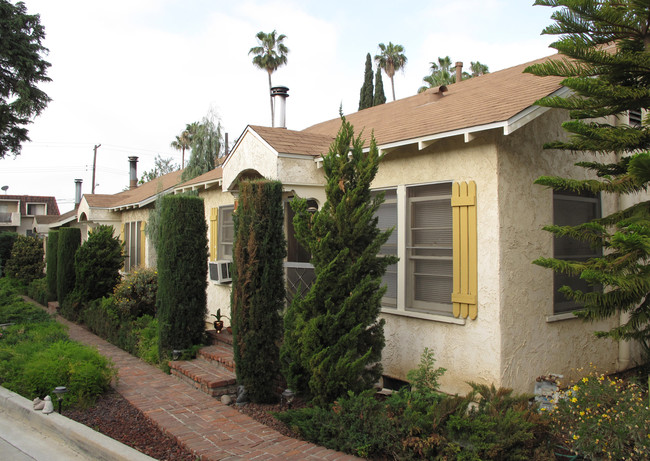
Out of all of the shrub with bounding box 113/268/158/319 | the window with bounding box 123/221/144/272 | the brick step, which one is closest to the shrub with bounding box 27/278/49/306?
the window with bounding box 123/221/144/272

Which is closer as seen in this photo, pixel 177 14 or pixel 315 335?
pixel 315 335

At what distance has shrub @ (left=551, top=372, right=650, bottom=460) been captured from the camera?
13.7ft

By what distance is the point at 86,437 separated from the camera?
213 inches

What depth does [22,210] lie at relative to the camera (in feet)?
195

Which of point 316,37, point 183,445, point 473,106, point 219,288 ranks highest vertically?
point 316,37

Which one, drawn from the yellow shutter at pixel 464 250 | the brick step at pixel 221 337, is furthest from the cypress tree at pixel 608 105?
the brick step at pixel 221 337

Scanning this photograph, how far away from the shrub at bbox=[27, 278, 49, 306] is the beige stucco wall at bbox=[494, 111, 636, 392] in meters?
16.5

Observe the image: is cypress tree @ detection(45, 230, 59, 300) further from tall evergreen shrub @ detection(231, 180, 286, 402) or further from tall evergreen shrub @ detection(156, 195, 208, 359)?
tall evergreen shrub @ detection(231, 180, 286, 402)

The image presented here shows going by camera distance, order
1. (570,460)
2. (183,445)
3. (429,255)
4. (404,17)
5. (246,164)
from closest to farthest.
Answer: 1. (570,460)
2. (183,445)
3. (429,255)
4. (246,164)
5. (404,17)

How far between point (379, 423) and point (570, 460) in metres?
1.78

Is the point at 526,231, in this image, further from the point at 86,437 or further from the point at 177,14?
the point at 177,14

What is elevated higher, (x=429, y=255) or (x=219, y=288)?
(x=429, y=255)

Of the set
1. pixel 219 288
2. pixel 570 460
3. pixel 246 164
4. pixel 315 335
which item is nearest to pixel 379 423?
pixel 315 335

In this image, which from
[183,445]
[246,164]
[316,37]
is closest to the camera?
[183,445]
